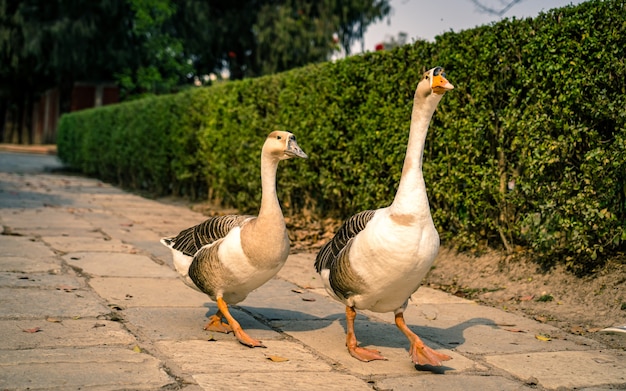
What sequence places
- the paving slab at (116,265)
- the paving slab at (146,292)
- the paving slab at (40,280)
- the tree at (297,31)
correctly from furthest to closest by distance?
1. the tree at (297,31)
2. the paving slab at (116,265)
3. the paving slab at (40,280)
4. the paving slab at (146,292)

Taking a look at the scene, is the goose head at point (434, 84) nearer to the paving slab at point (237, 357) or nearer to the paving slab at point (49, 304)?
the paving slab at point (237, 357)

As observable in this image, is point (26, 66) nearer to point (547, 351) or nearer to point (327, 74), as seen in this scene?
point (327, 74)

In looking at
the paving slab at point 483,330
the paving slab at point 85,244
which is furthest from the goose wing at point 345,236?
the paving slab at point 85,244

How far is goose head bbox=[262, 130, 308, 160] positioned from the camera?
443cm

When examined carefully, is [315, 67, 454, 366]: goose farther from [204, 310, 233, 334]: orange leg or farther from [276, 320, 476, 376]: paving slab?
[204, 310, 233, 334]: orange leg

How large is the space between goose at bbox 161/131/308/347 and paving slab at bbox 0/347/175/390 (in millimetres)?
710

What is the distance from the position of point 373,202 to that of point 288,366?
4.56 m

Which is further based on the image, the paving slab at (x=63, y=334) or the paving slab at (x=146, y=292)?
the paving slab at (x=146, y=292)

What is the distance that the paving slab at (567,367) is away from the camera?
3850 millimetres

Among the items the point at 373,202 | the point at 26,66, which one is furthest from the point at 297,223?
the point at 26,66

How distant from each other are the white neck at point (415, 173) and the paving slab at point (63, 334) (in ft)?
6.00

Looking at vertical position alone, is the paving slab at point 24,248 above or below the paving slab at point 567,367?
above

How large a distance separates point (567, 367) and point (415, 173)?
57.6 inches

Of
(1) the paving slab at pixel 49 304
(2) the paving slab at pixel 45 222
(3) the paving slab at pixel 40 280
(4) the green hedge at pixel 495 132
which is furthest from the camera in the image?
(2) the paving slab at pixel 45 222
